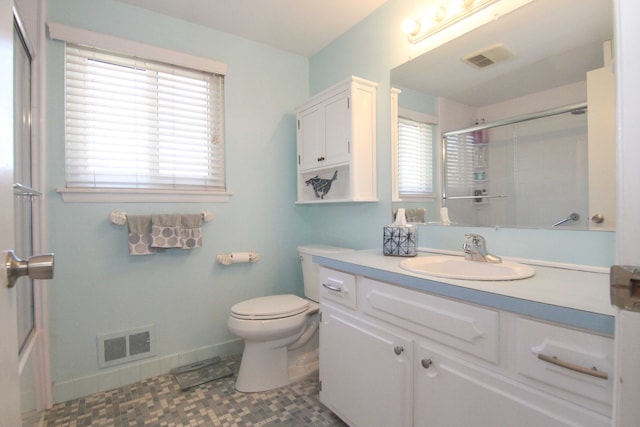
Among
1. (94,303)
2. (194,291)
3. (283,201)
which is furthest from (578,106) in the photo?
(94,303)

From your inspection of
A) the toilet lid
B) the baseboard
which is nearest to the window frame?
the toilet lid

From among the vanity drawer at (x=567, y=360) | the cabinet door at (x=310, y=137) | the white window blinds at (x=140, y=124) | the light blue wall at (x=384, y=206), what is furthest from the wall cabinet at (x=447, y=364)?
the white window blinds at (x=140, y=124)

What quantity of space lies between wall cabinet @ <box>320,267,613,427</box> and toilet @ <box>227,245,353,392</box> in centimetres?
33

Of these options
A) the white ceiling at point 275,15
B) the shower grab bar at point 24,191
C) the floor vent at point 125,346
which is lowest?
the floor vent at point 125,346

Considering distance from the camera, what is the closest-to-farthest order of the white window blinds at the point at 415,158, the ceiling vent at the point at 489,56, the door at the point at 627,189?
the door at the point at 627,189, the ceiling vent at the point at 489,56, the white window blinds at the point at 415,158

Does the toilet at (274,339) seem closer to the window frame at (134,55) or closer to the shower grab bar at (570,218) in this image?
the window frame at (134,55)

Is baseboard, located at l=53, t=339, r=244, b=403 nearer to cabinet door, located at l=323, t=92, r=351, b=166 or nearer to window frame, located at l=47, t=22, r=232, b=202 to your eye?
window frame, located at l=47, t=22, r=232, b=202

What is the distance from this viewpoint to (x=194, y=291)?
213 cm

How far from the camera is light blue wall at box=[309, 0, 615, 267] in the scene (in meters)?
1.19

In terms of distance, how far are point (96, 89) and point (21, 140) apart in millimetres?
560

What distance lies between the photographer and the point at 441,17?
156 cm

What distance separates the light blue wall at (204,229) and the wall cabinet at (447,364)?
0.96m

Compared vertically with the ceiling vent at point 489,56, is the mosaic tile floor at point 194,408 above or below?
below

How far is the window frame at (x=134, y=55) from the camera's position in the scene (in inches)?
69.0
